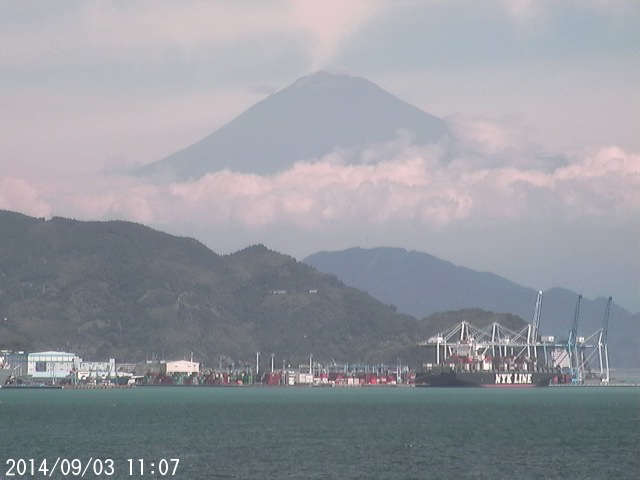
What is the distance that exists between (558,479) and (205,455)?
27.1m

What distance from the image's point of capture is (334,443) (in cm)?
11388

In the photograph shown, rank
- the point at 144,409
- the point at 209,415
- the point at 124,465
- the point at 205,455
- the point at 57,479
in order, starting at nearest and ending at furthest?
the point at 57,479 → the point at 124,465 → the point at 205,455 → the point at 209,415 → the point at 144,409

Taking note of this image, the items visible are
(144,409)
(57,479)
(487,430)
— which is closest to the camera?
(57,479)

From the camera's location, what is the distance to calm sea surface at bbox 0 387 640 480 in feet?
299

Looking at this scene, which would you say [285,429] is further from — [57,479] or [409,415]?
[57,479]

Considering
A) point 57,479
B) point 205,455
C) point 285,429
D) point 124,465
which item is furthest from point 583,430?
point 57,479

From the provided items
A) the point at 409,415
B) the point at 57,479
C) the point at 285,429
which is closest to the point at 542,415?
the point at 409,415

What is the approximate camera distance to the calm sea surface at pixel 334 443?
91.0 meters

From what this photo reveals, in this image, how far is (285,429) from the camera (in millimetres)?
133375

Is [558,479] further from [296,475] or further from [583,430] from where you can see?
[583,430]

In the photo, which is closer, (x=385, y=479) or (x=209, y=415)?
(x=385, y=479)

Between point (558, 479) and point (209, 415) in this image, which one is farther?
point (209, 415)

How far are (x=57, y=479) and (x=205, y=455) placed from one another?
18.5 metres

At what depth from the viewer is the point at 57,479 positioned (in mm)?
83562
